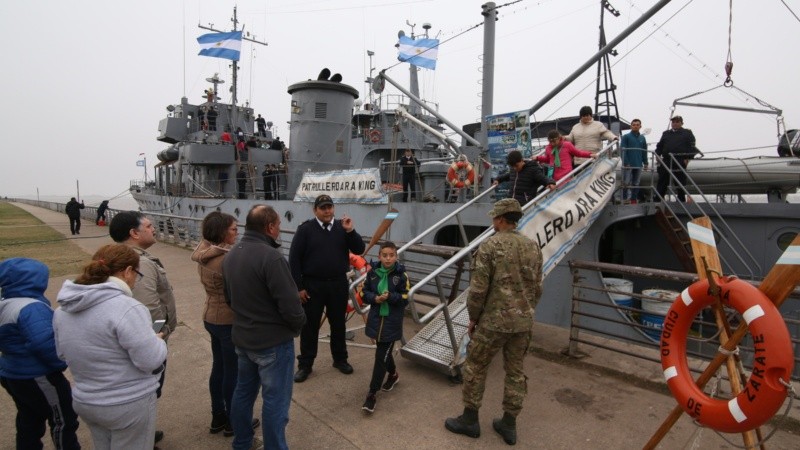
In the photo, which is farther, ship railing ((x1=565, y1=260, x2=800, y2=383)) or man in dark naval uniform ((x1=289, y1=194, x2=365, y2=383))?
man in dark naval uniform ((x1=289, y1=194, x2=365, y2=383))

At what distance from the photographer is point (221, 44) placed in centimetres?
1706

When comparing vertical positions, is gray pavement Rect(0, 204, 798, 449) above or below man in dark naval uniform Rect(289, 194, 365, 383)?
Answer: below

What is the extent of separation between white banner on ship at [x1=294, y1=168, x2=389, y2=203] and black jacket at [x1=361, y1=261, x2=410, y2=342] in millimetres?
7105

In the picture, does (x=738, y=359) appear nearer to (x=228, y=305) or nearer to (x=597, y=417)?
(x=597, y=417)

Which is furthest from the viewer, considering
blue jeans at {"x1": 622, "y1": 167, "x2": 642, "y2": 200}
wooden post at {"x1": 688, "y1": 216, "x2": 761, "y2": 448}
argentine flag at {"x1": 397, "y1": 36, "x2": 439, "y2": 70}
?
argentine flag at {"x1": 397, "y1": 36, "x2": 439, "y2": 70}

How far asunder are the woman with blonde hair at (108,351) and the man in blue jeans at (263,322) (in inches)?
23.2

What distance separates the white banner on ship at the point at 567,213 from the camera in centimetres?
507

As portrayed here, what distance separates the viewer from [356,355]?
4.83m

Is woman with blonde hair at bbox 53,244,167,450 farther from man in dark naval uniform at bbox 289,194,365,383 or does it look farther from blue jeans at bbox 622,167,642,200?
blue jeans at bbox 622,167,642,200

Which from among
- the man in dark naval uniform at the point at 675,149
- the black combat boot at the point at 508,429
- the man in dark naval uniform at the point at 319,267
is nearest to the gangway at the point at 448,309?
the man in dark naval uniform at the point at 319,267

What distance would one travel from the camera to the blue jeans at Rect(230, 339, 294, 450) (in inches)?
107

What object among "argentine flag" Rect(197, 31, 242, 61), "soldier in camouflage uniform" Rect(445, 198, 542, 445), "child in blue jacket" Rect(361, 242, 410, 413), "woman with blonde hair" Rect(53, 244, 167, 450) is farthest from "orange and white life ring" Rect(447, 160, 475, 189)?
"argentine flag" Rect(197, 31, 242, 61)

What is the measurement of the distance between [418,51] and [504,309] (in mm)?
11641

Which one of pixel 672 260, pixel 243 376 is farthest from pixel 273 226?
pixel 672 260
